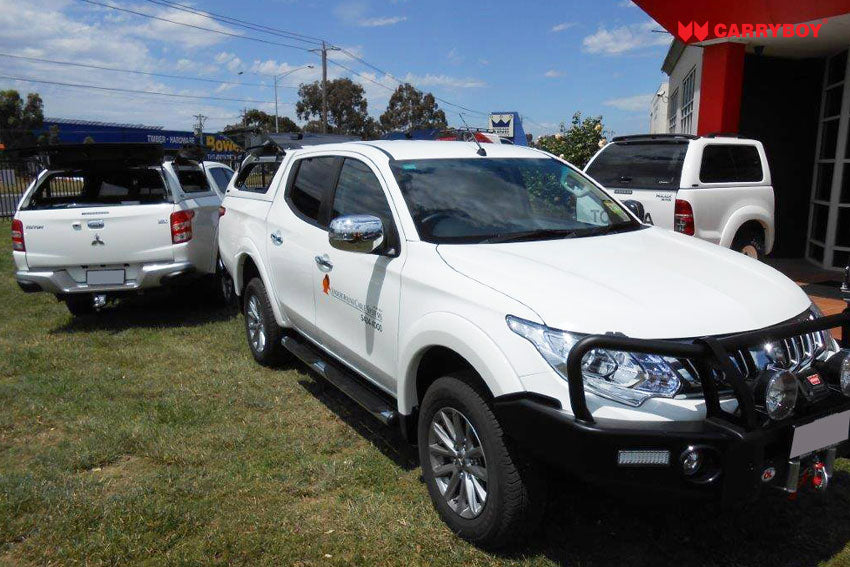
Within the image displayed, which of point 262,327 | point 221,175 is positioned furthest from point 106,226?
point 221,175

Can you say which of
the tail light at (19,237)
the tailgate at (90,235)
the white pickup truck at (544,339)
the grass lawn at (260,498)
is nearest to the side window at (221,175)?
the tailgate at (90,235)

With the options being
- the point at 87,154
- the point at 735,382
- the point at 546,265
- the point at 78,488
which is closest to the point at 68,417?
the point at 78,488

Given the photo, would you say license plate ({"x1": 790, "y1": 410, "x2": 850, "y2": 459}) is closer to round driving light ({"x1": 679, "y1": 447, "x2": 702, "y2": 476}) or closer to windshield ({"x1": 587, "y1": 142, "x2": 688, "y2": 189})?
round driving light ({"x1": 679, "y1": 447, "x2": 702, "y2": 476})

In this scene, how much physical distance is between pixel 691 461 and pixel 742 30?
8.59 m

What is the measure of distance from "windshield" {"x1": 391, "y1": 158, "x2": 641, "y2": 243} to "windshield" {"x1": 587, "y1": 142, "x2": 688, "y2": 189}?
344cm

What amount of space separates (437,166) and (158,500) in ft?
7.82

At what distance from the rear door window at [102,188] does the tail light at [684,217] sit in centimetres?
541

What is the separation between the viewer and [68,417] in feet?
15.4

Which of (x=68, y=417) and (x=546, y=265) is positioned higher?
(x=546, y=265)

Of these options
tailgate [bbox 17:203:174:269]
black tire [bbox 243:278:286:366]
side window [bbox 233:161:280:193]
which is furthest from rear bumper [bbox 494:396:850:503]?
tailgate [bbox 17:203:174:269]

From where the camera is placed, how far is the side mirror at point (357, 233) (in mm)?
3373

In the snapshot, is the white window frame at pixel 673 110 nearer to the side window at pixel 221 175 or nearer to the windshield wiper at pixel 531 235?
the side window at pixel 221 175

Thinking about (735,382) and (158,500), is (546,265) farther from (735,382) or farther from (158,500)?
(158,500)

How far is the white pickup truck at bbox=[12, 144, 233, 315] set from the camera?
21.5 ft
